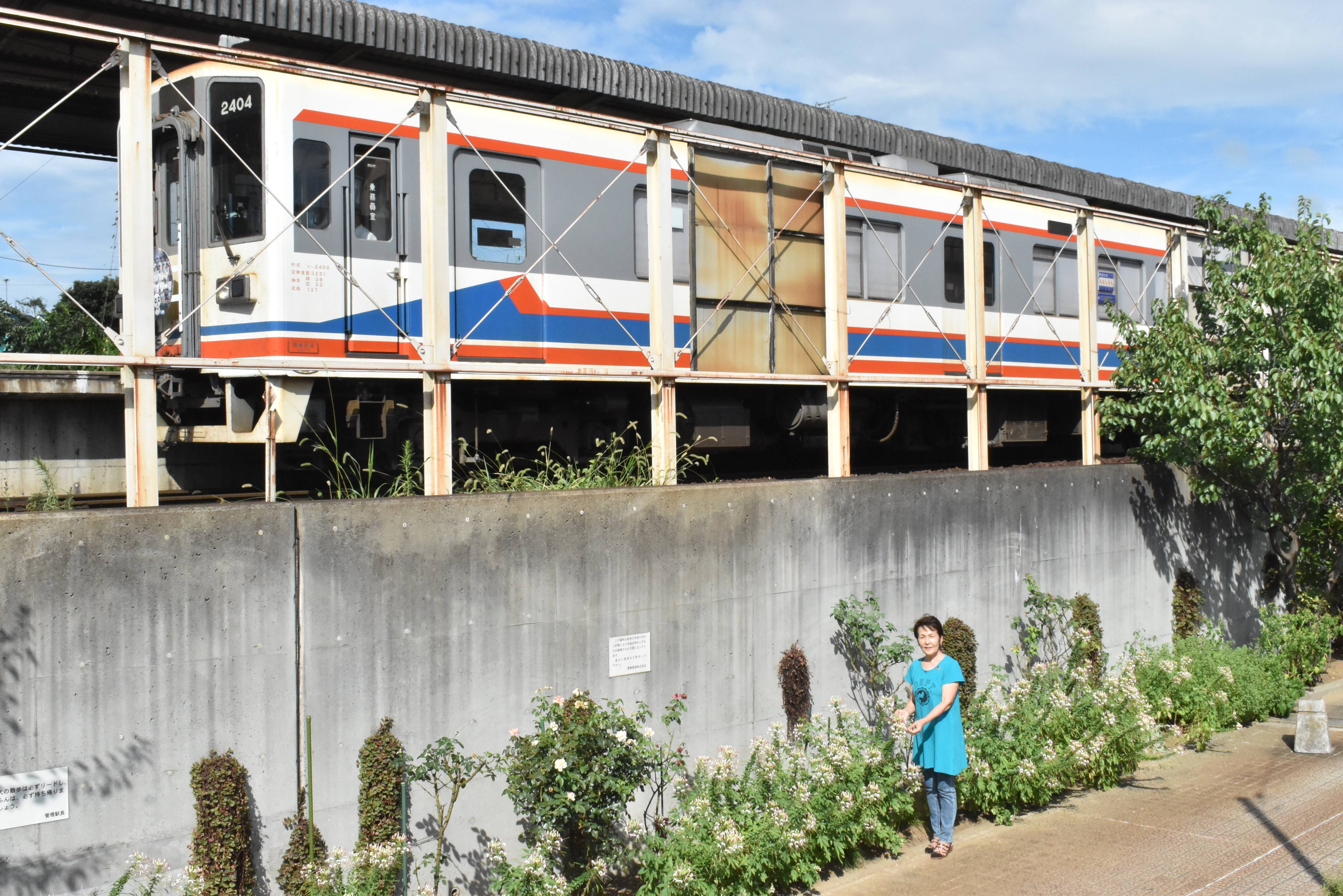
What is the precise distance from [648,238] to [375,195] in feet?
8.04

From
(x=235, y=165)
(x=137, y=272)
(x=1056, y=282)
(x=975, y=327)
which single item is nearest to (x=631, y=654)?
(x=137, y=272)

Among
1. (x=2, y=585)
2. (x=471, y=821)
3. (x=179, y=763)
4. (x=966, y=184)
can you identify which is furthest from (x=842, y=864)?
(x=966, y=184)

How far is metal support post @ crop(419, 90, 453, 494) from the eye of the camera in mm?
6621

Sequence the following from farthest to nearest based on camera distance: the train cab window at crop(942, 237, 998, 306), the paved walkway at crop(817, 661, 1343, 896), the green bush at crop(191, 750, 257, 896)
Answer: the train cab window at crop(942, 237, 998, 306) < the paved walkway at crop(817, 661, 1343, 896) < the green bush at crop(191, 750, 257, 896)

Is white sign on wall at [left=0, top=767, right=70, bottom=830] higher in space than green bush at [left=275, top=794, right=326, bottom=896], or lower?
higher

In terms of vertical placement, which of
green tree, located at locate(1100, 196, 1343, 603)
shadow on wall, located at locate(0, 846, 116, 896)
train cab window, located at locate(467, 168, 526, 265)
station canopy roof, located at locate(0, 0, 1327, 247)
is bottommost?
shadow on wall, located at locate(0, 846, 116, 896)

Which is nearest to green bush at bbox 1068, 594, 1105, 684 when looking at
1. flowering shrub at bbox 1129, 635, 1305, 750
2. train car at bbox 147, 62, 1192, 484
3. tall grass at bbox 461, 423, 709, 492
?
flowering shrub at bbox 1129, 635, 1305, 750

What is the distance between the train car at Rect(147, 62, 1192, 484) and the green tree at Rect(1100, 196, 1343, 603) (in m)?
0.89

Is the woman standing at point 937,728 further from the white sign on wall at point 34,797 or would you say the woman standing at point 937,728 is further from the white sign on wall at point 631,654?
the white sign on wall at point 34,797

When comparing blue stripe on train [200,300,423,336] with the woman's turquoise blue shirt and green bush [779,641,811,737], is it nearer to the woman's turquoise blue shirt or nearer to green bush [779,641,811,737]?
green bush [779,641,811,737]

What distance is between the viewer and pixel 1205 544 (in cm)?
1171

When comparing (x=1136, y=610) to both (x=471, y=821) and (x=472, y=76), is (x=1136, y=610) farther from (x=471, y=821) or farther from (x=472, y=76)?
(x=472, y=76)

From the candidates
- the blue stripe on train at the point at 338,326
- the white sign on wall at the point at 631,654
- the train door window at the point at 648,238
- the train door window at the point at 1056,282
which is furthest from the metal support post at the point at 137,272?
the train door window at the point at 1056,282

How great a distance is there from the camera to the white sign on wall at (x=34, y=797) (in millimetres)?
4590
